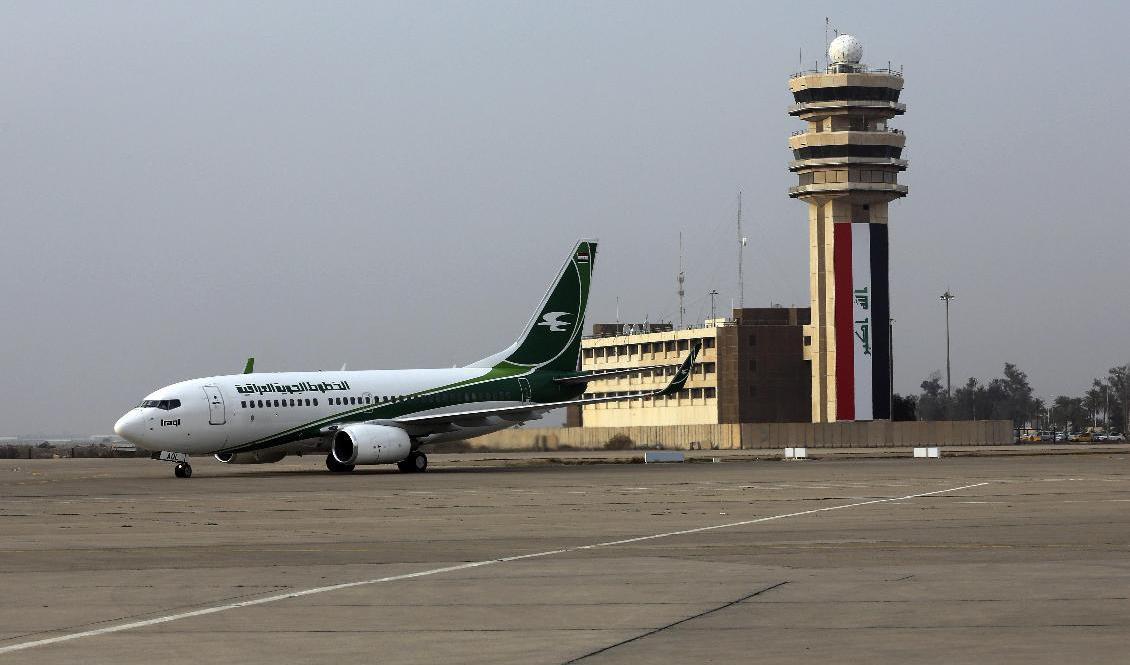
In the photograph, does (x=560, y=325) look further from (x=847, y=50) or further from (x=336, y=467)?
(x=847, y=50)

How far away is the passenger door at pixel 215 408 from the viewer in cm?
5306

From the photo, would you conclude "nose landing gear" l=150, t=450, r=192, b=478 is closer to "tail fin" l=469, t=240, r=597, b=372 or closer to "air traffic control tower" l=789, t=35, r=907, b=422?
"tail fin" l=469, t=240, r=597, b=372

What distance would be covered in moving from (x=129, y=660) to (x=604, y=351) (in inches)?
6681

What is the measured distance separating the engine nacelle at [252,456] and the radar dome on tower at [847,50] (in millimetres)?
87635

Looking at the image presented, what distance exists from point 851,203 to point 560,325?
71414 mm

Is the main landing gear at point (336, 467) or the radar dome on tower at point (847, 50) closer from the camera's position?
the main landing gear at point (336, 467)

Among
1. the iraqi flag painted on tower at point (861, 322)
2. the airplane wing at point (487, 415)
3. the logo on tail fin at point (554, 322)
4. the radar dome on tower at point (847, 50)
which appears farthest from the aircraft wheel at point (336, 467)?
the radar dome on tower at point (847, 50)

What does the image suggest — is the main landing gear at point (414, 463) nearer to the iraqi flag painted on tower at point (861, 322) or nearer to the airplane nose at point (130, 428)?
the airplane nose at point (130, 428)

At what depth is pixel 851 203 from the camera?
130m

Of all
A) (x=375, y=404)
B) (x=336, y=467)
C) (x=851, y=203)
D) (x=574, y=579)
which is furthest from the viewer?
(x=851, y=203)

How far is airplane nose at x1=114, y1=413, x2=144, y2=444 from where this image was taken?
5209 cm

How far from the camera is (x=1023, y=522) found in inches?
1034

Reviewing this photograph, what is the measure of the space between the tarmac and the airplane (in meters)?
16.3

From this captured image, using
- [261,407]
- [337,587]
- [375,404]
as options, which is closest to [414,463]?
[375,404]
